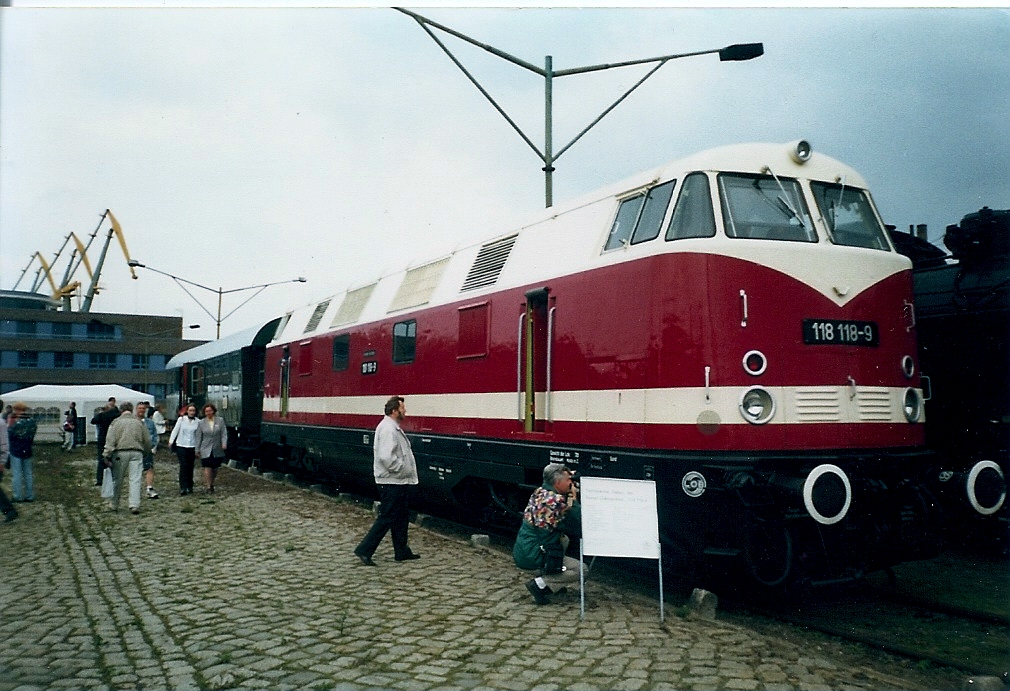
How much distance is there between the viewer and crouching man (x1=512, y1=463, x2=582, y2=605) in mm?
6840

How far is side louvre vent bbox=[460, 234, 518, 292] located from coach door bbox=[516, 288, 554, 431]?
3.27 feet

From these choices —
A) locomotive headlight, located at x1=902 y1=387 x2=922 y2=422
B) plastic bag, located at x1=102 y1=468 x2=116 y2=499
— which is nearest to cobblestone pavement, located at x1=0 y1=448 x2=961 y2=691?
locomotive headlight, located at x1=902 y1=387 x2=922 y2=422

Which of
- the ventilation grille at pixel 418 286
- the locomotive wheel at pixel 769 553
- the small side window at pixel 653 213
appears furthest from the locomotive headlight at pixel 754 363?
the ventilation grille at pixel 418 286

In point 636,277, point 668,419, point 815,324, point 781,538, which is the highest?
point 636,277

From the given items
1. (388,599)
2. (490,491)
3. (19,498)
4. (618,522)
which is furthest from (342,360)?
(618,522)

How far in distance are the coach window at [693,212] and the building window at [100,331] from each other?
1983 inches

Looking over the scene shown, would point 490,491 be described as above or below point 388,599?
above

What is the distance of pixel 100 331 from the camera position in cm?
5150

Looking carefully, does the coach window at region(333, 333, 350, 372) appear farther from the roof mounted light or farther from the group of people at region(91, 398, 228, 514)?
the roof mounted light

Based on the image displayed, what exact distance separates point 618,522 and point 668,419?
891mm

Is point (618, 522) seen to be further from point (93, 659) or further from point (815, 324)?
point (93, 659)

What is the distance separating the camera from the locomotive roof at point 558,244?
22.8 feet

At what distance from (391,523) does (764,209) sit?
4.74m

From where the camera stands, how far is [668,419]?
635cm
